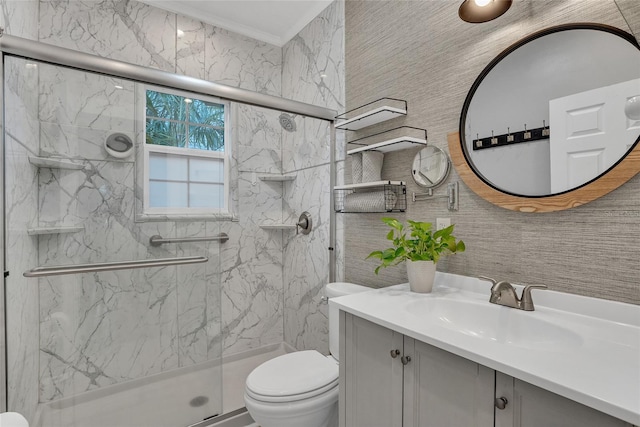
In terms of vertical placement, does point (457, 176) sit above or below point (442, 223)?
above

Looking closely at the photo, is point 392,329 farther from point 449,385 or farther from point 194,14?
point 194,14

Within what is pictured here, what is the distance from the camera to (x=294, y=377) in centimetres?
141

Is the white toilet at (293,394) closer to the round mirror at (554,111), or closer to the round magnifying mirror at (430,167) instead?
the round magnifying mirror at (430,167)

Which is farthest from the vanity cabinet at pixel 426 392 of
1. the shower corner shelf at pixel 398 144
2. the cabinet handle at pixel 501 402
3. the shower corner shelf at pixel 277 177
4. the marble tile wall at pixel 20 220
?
the shower corner shelf at pixel 277 177

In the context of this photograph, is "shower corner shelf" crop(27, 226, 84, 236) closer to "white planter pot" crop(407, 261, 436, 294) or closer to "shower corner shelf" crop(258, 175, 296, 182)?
"shower corner shelf" crop(258, 175, 296, 182)

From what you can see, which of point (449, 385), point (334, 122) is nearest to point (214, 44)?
point (334, 122)

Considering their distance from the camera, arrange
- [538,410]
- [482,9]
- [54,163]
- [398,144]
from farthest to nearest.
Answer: [398,144]
[54,163]
[482,9]
[538,410]

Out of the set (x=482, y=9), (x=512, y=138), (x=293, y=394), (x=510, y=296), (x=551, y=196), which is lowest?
(x=293, y=394)

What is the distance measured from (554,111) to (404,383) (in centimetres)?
106

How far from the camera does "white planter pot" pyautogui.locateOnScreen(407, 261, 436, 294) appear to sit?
1.29 metres

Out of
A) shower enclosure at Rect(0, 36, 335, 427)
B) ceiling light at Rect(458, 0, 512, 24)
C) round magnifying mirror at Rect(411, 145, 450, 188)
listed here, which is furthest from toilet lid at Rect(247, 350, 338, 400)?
ceiling light at Rect(458, 0, 512, 24)

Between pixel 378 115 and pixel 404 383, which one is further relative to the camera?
pixel 378 115

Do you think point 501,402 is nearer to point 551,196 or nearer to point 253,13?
point 551,196

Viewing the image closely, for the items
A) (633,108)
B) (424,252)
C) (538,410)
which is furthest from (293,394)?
(633,108)
